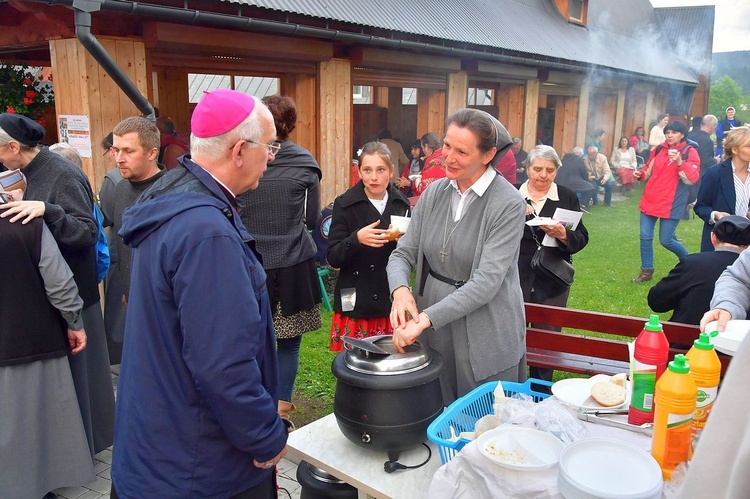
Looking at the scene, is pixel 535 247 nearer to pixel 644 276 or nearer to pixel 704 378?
pixel 704 378

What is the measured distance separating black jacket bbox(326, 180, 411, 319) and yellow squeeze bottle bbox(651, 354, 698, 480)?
7.18 ft

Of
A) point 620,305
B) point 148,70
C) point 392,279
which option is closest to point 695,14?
point 620,305

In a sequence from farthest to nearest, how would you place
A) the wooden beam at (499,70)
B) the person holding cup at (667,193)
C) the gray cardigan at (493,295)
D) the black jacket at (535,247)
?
the wooden beam at (499,70) < the person holding cup at (667,193) < the black jacket at (535,247) < the gray cardigan at (493,295)

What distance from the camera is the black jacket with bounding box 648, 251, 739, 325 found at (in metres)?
3.68

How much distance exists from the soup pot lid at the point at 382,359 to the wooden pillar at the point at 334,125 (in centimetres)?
641

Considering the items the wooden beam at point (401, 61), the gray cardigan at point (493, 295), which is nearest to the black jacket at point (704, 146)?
the wooden beam at point (401, 61)

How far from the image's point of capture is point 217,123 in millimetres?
1884

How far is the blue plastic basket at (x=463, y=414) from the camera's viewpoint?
7.14 feet

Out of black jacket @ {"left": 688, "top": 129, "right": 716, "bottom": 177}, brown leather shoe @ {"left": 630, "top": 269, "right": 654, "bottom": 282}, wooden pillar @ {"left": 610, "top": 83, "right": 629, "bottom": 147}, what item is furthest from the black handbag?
wooden pillar @ {"left": 610, "top": 83, "right": 629, "bottom": 147}

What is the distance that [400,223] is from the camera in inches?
146

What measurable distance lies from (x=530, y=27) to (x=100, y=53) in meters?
11.6

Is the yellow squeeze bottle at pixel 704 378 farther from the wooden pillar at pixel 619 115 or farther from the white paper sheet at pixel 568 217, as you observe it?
the wooden pillar at pixel 619 115

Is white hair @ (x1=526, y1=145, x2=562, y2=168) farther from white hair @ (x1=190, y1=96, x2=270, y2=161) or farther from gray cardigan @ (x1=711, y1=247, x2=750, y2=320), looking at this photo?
white hair @ (x1=190, y1=96, x2=270, y2=161)

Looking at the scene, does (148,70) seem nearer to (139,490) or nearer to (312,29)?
(312,29)
